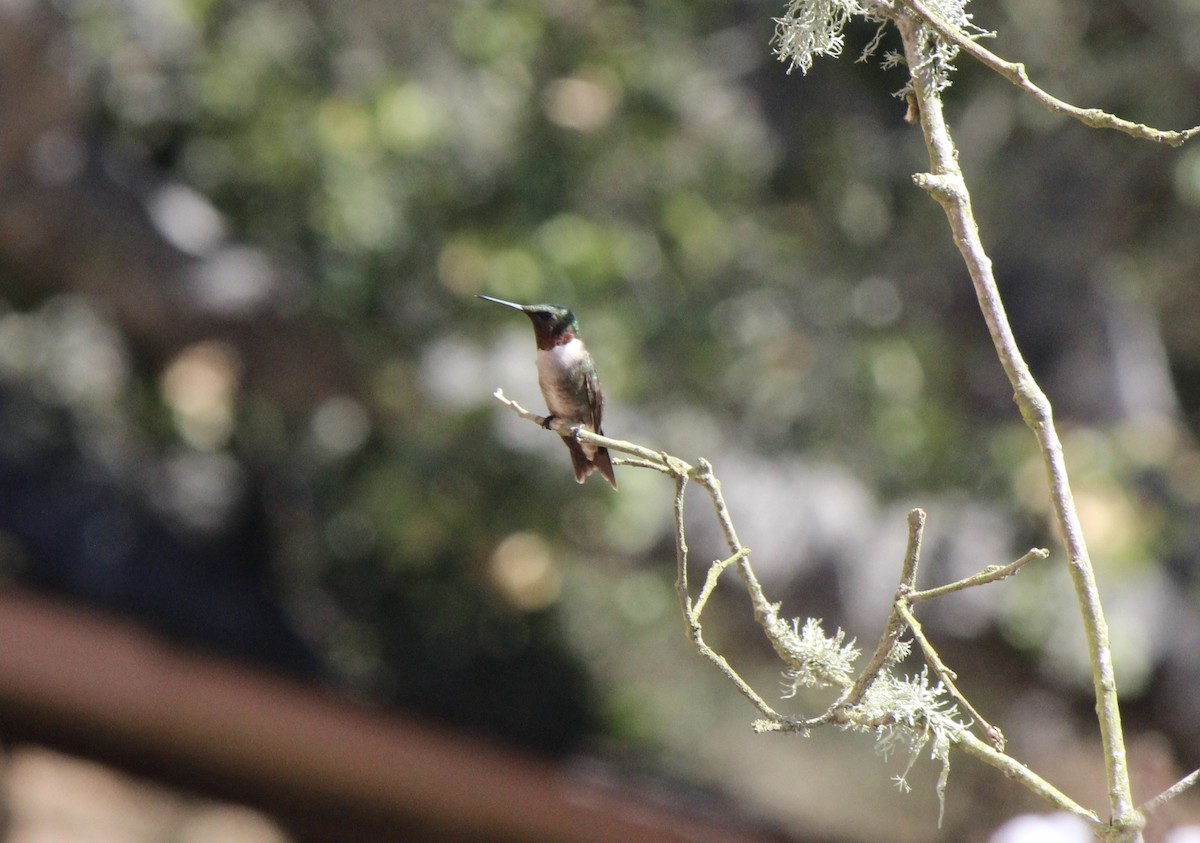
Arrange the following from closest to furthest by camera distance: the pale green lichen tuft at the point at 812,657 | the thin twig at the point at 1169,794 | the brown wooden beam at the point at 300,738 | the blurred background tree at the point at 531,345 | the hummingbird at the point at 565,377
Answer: the thin twig at the point at 1169,794 → the pale green lichen tuft at the point at 812,657 → the hummingbird at the point at 565,377 → the brown wooden beam at the point at 300,738 → the blurred background tree at the point at 531,345

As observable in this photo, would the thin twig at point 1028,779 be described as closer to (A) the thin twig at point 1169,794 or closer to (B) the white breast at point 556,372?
(A) the thin twig at point 1169,794

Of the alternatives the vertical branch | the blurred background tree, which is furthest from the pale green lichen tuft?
the blurred background tree

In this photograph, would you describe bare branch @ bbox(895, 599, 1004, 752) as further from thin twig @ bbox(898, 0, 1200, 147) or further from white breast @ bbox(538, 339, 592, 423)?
white breast @ bbox(538, 339, 592, 423)

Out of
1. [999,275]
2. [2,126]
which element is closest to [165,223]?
[2,126]

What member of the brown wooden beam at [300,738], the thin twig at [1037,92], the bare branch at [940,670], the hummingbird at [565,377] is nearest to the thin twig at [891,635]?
the bare branch at [940,670]

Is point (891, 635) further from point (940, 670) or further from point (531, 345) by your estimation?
point (531, 345)

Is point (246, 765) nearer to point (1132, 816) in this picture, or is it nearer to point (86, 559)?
point (86, 559)

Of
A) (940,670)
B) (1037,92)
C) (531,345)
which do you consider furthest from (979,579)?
(531,345)
